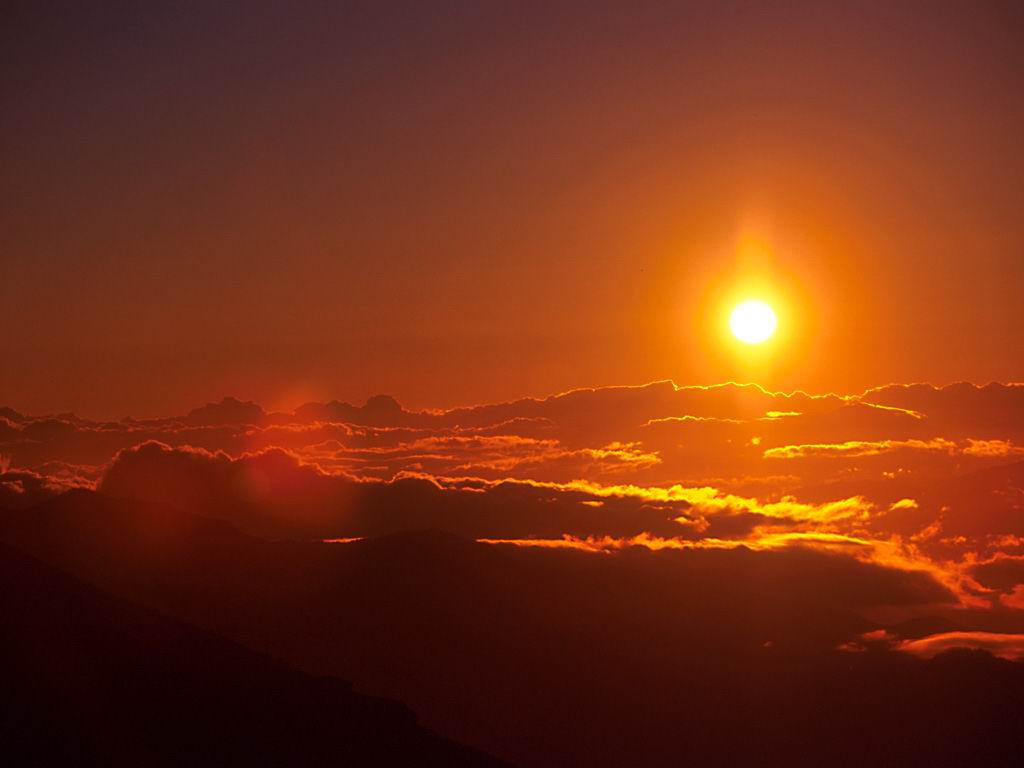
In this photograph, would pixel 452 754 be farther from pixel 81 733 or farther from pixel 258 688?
pixel 81 733

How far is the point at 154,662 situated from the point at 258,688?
15157mm

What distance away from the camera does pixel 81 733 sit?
131 metres

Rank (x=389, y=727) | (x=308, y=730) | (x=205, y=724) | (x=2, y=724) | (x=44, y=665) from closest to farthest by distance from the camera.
→ 1. (x=2, y=724)
2. (x=44, y=665)
3. (x=205, y=724)
4. (x=308, y=730)
5. (x=389, y=727)

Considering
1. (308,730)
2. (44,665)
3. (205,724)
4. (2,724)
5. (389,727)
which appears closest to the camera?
(2,724)

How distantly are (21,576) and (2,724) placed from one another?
1610 inches

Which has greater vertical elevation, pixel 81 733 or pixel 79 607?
pixel 79 607

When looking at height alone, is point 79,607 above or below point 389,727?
above

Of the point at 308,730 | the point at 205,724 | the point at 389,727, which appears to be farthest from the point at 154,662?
the point at 389,727

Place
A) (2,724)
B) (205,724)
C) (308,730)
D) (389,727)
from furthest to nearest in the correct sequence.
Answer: (389,727) < (308,730) < (205,724) < (2,724)

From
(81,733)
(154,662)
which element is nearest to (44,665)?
(81,733)

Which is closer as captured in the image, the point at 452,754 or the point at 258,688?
the point at 258,688

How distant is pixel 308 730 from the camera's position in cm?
16600

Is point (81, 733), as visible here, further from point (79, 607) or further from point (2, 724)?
point (79, 607)

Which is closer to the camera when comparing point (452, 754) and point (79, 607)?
point (79, 607)
